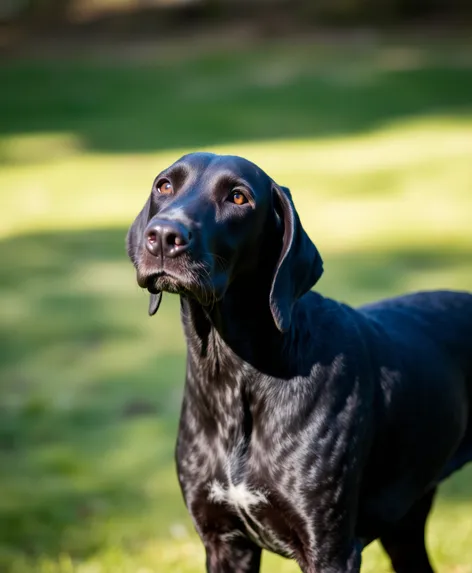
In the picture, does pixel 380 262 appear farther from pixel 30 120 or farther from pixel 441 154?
pixel 30 120

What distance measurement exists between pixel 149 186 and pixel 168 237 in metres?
13.5

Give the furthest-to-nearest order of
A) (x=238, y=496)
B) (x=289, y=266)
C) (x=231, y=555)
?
(x=231, y=555), (x=238, y=496), (x=289, y=266)

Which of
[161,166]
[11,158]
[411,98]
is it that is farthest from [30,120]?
[411,98]

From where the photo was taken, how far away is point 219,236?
3703 mm

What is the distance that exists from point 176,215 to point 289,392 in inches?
31.6

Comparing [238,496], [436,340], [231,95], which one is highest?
[436,340]

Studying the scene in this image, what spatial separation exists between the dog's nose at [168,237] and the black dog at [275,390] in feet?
0.03

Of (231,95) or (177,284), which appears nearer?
(177,284)

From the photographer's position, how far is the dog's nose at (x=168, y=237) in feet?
11.5

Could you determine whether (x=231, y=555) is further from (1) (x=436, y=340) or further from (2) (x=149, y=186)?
(2) (x=149, y=186)

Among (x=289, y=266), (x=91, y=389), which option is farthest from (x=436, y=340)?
(x=91, y=389)

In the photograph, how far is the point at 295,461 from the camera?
12.7 ft

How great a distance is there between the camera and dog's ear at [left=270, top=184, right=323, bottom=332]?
379 cm

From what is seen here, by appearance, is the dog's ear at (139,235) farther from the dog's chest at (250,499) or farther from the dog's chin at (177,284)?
the dog's chest at (250,499)
